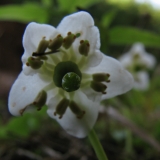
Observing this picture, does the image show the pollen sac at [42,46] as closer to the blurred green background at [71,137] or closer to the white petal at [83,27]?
the white petal at [83,27]

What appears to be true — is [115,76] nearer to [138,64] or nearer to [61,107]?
[61,107]

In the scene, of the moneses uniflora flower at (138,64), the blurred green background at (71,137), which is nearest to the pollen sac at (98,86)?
the blurred green background at (71,137)

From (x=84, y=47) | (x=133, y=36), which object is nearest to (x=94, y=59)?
(x=84, y=47)

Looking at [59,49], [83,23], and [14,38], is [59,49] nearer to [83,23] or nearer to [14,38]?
[83,23]

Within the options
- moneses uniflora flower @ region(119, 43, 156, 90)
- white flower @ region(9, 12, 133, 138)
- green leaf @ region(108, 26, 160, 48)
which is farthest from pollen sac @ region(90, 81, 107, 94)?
moneses uniflora flower @ region(119, 43, 156, 90)

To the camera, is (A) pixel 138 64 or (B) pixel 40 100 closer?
(B) pixel 40 100
